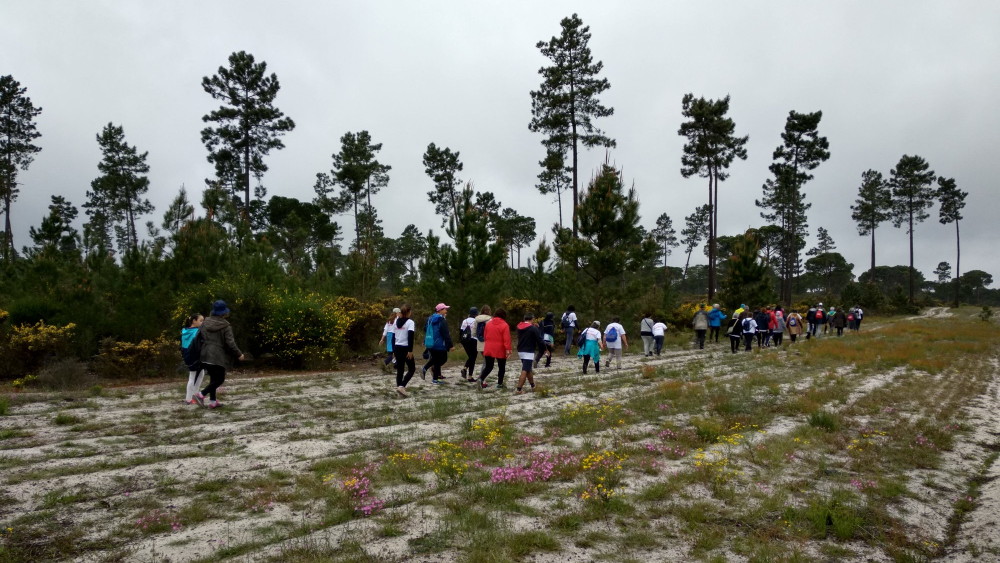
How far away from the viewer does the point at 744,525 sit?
4887mm

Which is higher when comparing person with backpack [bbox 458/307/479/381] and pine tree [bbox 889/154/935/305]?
pine tree [bbox 889/154/935/305]

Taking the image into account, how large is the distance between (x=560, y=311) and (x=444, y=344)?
443 inches

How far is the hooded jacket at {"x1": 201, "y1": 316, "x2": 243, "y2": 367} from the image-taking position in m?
9.02

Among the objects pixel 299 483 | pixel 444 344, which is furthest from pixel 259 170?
pixel 299 483

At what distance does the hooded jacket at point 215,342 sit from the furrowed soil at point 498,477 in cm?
88

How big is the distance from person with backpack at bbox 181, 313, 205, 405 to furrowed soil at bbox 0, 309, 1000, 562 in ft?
1.73

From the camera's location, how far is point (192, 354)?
30.1 ft

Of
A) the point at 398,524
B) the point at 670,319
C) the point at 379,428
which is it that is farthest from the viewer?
the point at 670,319

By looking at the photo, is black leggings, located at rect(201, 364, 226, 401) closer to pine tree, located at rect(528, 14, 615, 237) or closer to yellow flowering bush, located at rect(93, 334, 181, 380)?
yellow flowering bush, located at rect(93, 334, 181, 380)

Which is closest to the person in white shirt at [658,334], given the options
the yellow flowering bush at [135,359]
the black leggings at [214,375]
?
the black leggings at [214,375]

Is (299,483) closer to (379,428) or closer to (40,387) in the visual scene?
(379,428)

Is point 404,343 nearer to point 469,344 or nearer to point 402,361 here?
point 402,361

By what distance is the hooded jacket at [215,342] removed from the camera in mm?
9023

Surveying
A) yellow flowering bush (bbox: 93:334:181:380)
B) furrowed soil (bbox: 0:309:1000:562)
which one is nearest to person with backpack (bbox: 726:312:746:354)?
furrowed soil (bbox: 0:309:1000:562)
